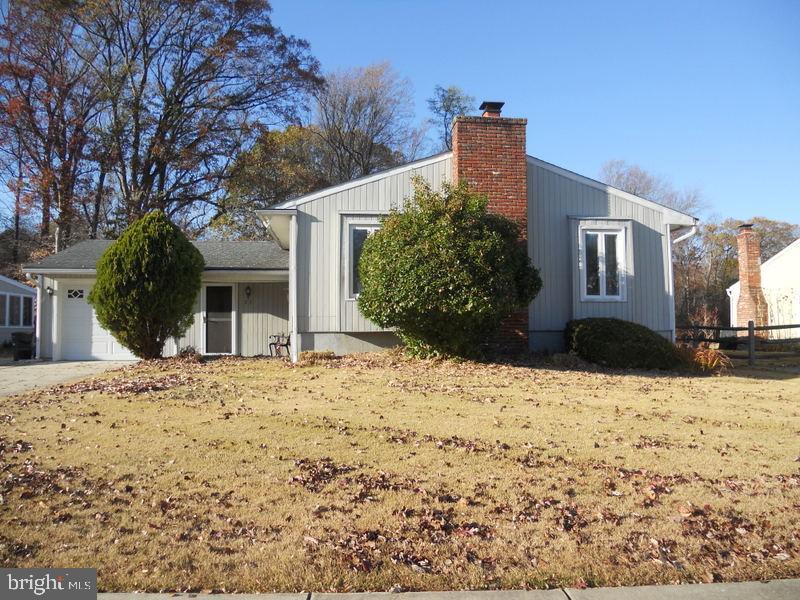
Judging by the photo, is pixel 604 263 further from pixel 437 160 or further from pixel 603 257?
pixel 437 160

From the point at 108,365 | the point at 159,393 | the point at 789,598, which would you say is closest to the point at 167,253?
the point at 108,365

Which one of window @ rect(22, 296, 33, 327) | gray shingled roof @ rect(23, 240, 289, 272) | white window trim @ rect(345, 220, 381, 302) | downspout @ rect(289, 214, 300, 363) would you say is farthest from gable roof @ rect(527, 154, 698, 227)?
window @ rect(22, 296, 33, 327)

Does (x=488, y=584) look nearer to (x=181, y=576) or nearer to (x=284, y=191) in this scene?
(x=181, y=576)

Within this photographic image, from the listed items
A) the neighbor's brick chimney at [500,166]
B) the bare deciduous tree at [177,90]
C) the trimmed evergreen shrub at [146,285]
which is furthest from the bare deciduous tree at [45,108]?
the neighbor's brick chimney at [500,166]

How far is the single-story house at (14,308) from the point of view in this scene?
2295cm

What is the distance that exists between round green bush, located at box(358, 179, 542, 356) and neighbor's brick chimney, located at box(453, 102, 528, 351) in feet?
4.57

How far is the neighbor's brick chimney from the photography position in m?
13.8

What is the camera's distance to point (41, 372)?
13.3 metres

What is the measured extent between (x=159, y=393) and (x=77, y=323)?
8688 millimetres

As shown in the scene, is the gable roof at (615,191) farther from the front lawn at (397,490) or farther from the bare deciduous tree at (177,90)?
the bare deciduous tree at (177,90)

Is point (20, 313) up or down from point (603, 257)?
down

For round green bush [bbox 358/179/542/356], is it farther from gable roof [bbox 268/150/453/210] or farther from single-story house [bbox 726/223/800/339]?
single-story house [bbox 726/223/800/339]

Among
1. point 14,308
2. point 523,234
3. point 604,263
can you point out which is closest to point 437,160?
point 523,234

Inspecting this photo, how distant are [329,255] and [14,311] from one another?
16126 mm
